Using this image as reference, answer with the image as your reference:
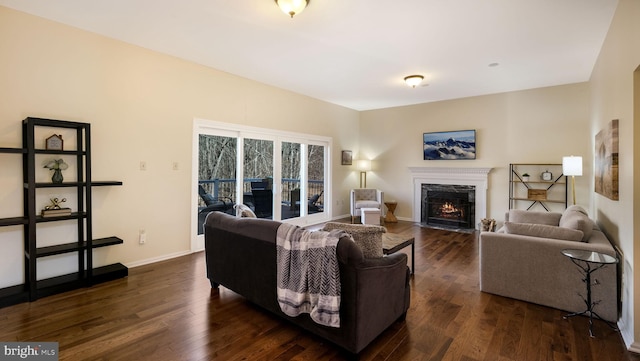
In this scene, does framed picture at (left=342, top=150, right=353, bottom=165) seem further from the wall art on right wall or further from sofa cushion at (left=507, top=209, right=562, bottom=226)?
the wall art on right wall

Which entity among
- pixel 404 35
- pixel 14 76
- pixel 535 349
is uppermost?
pixel 404 35

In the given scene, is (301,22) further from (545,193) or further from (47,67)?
(545,193)

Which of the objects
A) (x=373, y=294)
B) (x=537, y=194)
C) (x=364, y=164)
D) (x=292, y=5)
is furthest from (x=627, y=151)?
(x=364, y=164)

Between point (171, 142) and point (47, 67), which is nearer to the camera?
point (47, 67)

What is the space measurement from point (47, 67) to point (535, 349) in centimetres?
522

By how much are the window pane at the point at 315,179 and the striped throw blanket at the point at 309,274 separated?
14.9 feet

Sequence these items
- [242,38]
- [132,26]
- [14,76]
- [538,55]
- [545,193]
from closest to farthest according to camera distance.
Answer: [14,76], [132,26], [242,38], [538,55], [545,193]

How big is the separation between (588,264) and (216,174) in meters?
4.71

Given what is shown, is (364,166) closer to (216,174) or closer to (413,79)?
(413,79)

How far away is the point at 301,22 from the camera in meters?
3.28

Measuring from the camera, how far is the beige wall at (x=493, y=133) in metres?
5.53

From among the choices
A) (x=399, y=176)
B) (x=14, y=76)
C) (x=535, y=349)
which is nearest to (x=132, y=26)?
(x=14, y=76)

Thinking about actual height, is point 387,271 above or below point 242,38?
below

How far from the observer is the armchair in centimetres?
676
